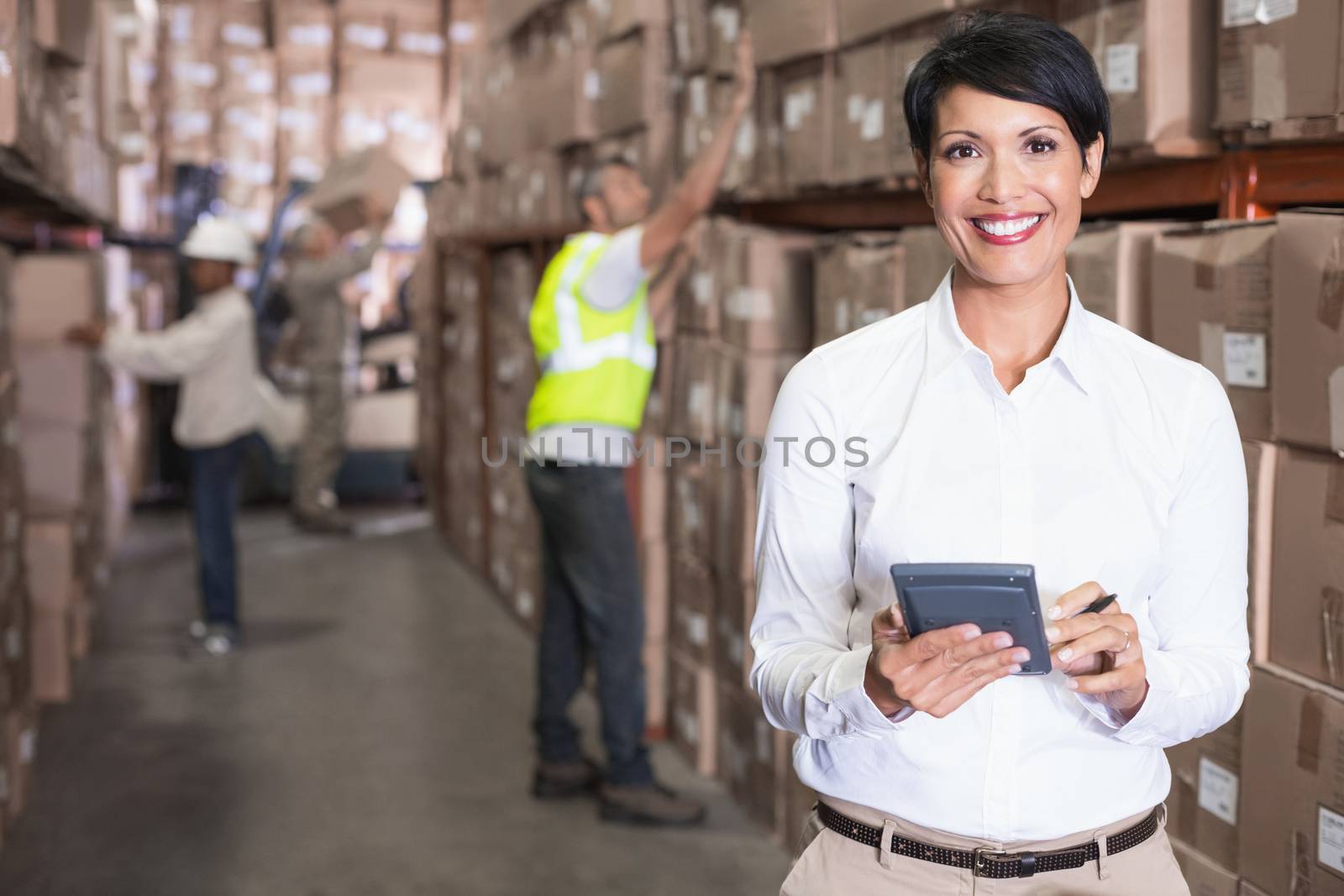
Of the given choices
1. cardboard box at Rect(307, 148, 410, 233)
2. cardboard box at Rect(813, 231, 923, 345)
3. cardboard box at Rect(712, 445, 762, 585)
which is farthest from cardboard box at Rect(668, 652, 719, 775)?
cardboard box at Rect(307, 148, 410, 233)

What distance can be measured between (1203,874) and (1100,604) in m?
1.09

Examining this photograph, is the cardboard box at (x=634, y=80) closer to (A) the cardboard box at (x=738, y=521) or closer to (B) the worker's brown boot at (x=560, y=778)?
(A) the cardboard box at (x=738, y=521)

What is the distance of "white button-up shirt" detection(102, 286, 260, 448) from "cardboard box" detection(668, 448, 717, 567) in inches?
88.0

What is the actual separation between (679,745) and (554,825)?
0.65 metres

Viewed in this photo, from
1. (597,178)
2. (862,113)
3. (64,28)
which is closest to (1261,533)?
(862,113)

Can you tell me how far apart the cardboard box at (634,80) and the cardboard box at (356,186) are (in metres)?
3.19

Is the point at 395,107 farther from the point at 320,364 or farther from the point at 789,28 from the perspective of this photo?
the point at 789,28

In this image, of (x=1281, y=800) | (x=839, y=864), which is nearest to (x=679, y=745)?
(x=1281, y=800)

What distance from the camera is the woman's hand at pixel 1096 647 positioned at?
1.29 m

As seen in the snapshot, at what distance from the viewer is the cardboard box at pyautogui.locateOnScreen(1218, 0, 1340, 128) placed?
195 cm

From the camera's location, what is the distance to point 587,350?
3852mm

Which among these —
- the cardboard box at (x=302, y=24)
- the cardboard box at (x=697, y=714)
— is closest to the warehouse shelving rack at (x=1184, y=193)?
the cardboard box at (x=697, y=714)

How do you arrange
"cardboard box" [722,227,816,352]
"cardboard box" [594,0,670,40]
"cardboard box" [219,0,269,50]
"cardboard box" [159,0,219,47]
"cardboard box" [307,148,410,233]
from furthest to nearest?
"cardboard box" [219,0,269,50]
"cardboard box" [159,0,219,47]
"cardboard box" [307,148,410,233]
"cardboard box" [594,0,670,40]
"cardboard box" [722,227,816,352]

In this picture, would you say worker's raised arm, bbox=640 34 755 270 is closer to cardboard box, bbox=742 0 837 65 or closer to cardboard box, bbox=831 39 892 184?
cardboard box, bbox=742 0 837 65
